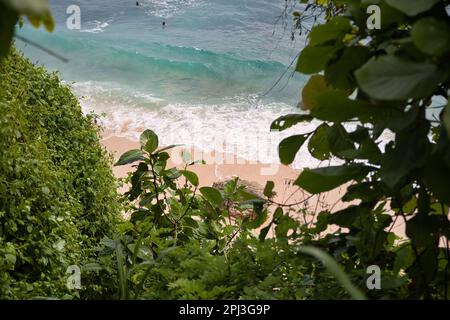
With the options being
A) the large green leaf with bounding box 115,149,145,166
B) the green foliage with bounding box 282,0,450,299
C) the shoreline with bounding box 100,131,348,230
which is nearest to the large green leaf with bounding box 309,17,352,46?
the green foliage with bounding box 282,0,450,299

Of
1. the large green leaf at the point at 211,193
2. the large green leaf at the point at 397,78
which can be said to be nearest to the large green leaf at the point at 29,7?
the large green leaf at the point at 397,78

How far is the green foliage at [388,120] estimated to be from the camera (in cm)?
106

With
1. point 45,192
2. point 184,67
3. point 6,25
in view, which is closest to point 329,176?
point 6,25

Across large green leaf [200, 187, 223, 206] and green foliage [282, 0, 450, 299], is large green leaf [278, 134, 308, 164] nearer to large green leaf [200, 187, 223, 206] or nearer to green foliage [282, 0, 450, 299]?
green foliage [282, 0, 450, 299]

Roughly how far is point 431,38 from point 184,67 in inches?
524

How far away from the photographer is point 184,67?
1410 cm

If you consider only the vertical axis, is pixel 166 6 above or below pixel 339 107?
above

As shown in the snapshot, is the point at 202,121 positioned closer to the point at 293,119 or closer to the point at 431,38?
the point at 293,119

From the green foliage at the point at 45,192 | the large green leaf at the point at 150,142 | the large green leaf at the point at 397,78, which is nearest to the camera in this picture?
the large green leaf at the point at 397,78

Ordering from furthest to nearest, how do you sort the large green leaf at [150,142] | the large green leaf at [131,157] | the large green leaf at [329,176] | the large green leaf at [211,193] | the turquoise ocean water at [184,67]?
the turquoise ocean water at [184,67] → the large green leaf at [150,142] → the large green leaf at [131,157] → the large green leaf at [211,193] → the large green leaf at [329,176]

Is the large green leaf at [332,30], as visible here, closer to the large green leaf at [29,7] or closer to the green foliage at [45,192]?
the large green leaf at [29,7]

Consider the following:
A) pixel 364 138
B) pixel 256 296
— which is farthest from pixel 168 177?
pixel 364 138

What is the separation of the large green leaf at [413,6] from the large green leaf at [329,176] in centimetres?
41

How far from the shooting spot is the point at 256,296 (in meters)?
1.56
